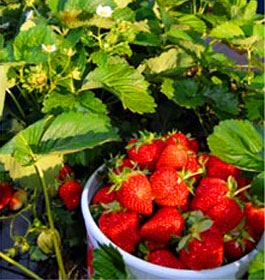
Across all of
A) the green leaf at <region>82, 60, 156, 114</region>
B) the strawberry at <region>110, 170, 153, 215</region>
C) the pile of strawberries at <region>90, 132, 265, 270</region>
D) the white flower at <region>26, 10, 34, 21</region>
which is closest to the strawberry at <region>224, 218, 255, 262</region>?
the pile of strawberries at <region>90, 132, 265, 270</region>

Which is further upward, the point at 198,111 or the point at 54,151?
the point at 54,151

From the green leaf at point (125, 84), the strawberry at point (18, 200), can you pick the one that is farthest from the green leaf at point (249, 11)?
the strawberry at point (18, 200)

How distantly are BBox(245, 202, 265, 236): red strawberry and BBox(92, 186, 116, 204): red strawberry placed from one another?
0.19m

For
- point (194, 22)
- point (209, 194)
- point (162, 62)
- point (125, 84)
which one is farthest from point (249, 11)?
point (209, 194)

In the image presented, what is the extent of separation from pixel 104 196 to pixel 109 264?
0.12 metres

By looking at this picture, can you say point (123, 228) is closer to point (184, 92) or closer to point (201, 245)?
point (201, 245)

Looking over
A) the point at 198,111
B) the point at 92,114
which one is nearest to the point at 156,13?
the point at 198,111

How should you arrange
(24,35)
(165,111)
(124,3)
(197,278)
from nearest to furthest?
(197,278) → (24,35) → (124,3) → (165,111)

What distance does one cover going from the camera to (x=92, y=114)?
0.73 m

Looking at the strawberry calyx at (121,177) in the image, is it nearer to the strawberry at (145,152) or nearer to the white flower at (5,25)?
the strawberry at (145,152)

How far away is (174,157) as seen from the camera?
72 cm

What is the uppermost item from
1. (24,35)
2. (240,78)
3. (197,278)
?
(24,35)

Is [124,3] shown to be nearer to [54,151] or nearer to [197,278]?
[54,151]

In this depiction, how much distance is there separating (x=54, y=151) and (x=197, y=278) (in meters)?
0.25
